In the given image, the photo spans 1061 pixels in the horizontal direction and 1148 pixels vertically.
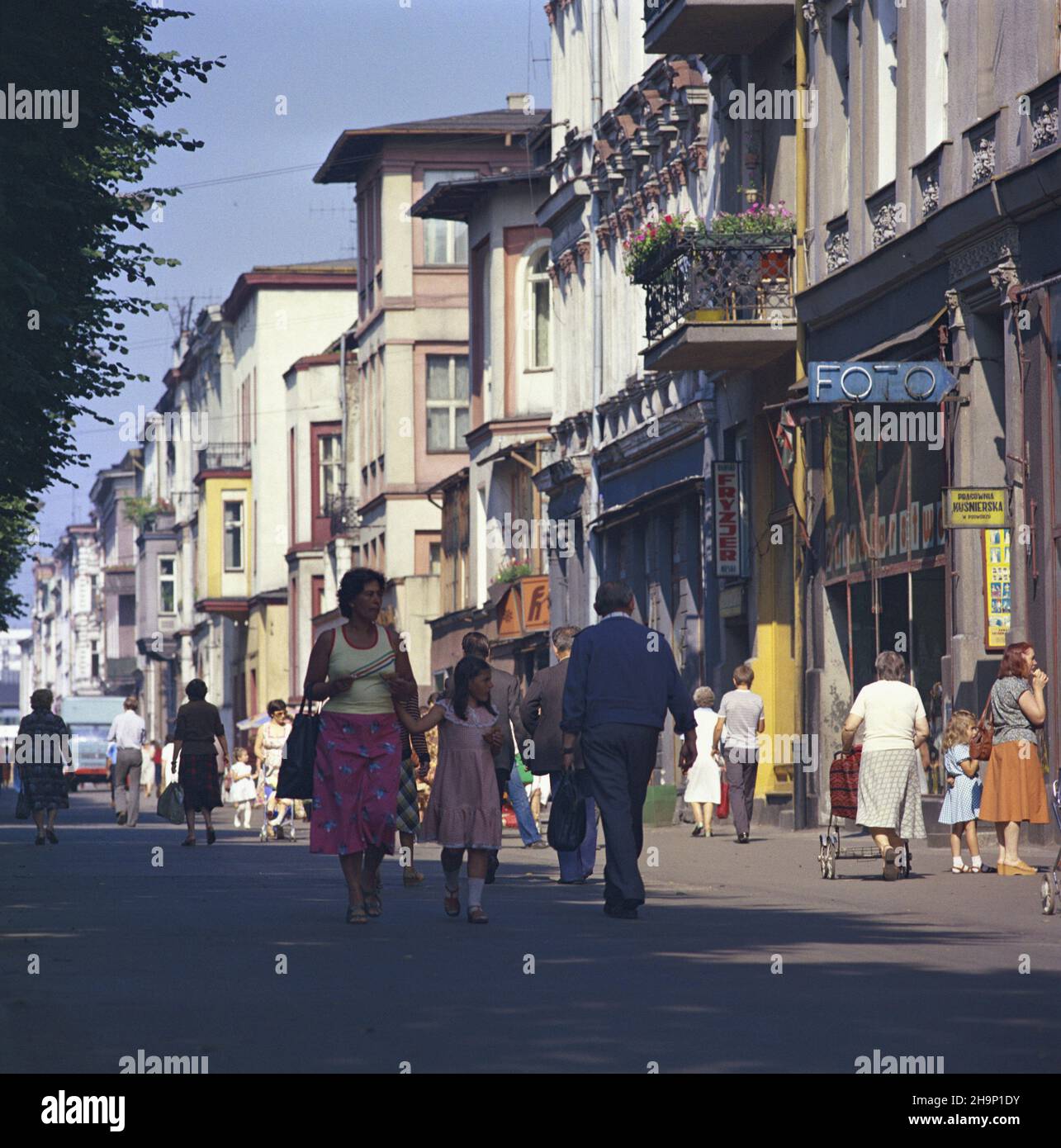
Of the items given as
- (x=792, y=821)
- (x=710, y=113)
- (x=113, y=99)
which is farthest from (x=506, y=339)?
(x=113, y=99)

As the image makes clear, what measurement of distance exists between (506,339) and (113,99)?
2896 centimetres

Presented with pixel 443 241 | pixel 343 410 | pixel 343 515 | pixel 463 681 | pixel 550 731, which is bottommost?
Answer: pixel 550 731

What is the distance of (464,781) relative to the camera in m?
15.4

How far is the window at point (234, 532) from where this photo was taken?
91.6m

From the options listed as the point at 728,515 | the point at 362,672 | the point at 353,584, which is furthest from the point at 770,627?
the point at 362,672

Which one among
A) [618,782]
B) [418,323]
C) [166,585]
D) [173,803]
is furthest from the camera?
[166,585]

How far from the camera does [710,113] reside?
1358 inches

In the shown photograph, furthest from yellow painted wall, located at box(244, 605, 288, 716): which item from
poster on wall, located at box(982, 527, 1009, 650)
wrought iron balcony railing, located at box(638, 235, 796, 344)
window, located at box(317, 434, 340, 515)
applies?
poster on wall, located at box(982, 527, 1009, 650)

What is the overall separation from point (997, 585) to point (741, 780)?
18.3ft

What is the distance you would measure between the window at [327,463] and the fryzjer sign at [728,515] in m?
43.8

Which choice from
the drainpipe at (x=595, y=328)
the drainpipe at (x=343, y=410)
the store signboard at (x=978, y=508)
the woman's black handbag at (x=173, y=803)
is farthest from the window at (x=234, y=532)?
the store signboard at (x=978, y=508)

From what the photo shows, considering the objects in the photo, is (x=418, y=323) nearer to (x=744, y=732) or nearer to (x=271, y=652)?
(x=271, y=652)

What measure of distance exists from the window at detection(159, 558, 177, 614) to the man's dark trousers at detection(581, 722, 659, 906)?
97.4 metres
